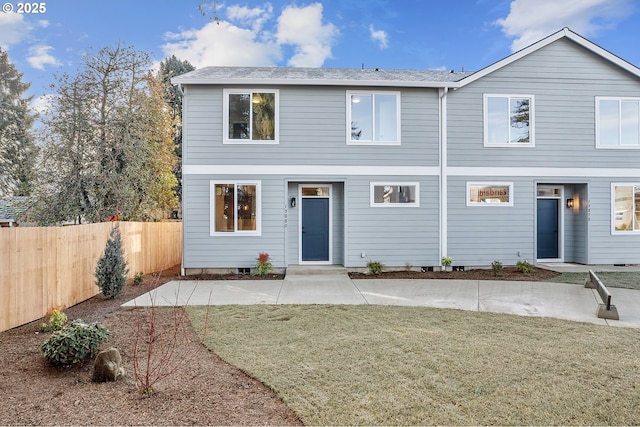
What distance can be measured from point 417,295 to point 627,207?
8.04 meters

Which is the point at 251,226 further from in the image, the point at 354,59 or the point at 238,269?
the point at 354,59

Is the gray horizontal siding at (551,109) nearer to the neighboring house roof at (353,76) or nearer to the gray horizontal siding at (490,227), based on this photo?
the neighboring house roof at (353,76)

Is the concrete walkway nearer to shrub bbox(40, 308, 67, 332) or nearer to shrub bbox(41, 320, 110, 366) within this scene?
shrub bbox(40, 308, 67, 332)

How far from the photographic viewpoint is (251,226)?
31.9 ft

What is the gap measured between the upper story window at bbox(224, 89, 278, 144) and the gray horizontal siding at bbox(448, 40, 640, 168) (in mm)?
5026

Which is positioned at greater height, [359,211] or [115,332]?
[359,211]

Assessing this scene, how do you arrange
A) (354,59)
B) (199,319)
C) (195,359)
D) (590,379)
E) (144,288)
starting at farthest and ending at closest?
1. (354,59)
2. (144,288)
3. (199,319)
4. (195,359)
5. (590,379)

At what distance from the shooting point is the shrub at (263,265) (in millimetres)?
9383

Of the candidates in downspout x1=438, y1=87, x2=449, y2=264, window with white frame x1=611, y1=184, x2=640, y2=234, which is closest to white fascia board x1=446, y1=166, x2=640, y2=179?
downspout x1=438, y1=87, x2=449, y2=264

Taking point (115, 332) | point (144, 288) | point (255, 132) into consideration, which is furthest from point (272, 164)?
point (115, 332)

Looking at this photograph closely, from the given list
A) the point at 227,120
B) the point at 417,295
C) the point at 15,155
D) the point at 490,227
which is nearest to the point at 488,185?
the point at 490,227

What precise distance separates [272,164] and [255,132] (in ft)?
3.31

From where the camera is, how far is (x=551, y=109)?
10281mm

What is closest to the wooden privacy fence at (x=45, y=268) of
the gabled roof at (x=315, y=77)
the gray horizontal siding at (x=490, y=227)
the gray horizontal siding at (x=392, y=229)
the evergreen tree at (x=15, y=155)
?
the gabled roof at (x=315, y=77)
